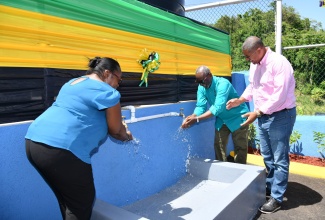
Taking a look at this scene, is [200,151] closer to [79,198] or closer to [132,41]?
[132,41]

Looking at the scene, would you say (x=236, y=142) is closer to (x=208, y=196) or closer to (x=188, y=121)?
(x=188, y=121)

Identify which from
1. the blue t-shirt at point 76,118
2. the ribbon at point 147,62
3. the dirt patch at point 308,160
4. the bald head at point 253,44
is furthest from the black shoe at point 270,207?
the blue t-shirt at point 76,118

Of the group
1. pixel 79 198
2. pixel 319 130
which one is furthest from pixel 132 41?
pixel 319 130

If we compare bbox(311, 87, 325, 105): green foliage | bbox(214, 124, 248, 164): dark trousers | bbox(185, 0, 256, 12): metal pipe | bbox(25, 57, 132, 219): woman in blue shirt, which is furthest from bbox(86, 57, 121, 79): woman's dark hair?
bbox(311, 87, 325, 105): green foliage

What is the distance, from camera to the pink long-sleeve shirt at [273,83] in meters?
3.15

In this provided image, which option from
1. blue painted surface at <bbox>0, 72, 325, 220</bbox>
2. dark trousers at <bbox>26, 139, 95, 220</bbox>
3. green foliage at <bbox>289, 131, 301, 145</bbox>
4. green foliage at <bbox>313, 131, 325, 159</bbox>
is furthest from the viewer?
green foliage at <bbox>289, 131, 301, 145</bbox>

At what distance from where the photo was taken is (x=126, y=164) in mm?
3262

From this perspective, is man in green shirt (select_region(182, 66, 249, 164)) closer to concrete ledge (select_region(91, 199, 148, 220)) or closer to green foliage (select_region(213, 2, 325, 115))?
concrete ledge (select_region(91, 199, 148, 220))

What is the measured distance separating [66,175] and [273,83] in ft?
8.32

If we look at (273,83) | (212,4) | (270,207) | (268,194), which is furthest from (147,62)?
(212,4)

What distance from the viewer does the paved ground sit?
3383mm

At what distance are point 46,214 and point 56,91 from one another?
1100 mm

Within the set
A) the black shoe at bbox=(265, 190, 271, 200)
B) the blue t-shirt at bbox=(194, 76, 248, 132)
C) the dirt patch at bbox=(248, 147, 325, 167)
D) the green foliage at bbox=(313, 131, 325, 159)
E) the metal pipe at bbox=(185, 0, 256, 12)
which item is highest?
the metal pipe at bbox=(185, 0, 256, 12)

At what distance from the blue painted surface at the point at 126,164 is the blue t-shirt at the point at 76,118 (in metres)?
0.50
